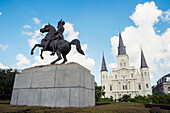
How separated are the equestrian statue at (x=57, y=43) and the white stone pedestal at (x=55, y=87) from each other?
117 cm

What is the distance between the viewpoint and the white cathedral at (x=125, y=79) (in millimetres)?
56625

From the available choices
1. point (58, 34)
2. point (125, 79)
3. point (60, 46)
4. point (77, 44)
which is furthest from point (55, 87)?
point (125, 79)

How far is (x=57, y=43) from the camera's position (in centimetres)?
761

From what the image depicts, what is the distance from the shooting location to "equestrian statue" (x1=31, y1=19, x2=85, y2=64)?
739 cm

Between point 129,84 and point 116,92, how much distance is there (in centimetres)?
756

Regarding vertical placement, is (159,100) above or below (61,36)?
below

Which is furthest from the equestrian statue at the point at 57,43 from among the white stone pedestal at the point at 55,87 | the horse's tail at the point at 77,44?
the white stone pedestal at the point at 55,87

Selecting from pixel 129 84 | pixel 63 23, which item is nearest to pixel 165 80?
pixel 129 84

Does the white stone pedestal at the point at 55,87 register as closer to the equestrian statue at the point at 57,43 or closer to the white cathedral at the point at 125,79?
the equestrian statue at the point at 57,43

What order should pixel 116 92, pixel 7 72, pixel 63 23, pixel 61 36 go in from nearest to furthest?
1. pixel 61 36
2. pixel 63 23
3. pixel 7 72
4. pixel 116 92

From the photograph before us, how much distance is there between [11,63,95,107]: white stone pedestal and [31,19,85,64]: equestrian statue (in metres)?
1.17

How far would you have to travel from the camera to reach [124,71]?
62.4 meters

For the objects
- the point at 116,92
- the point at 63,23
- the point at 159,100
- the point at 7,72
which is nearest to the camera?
the point at 63,23

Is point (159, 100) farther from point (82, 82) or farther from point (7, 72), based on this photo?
point (7, 72)
